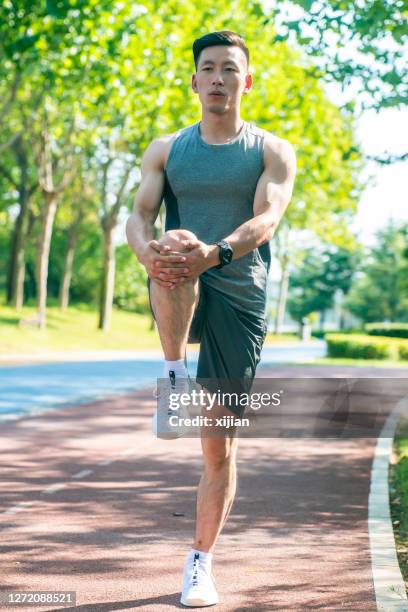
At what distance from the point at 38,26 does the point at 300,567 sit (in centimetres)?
1954

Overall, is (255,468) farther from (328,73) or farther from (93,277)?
(93,277)

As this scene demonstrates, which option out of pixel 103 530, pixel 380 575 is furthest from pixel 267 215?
pixel 103 530

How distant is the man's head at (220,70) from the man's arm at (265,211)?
0.27 meters

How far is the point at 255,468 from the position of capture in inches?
360

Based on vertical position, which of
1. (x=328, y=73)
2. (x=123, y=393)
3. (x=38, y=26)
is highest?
(x=38, y=26)

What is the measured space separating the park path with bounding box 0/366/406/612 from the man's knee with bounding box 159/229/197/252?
62.9 inches

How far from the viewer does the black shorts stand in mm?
4223

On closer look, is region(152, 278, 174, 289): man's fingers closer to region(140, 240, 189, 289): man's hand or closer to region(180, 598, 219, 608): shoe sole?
Result: region(140, 240, 189, 289): man's hand

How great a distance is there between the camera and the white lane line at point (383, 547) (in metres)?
4.54

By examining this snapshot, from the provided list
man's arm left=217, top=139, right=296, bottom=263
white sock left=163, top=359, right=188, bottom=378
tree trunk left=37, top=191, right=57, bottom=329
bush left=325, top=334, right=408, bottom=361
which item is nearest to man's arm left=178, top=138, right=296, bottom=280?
man's arm left=217, top=139, right=296, bottom=263

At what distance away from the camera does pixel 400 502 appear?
7.37 meters

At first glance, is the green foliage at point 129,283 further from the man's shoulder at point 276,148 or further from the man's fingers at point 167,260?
the man's fingers at point 167,260

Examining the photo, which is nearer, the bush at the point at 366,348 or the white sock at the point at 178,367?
the white sock at the point at 178,367

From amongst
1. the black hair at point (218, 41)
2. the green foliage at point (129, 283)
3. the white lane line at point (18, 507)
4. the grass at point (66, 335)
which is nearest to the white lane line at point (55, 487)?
the white lane line at point (18, 507)
